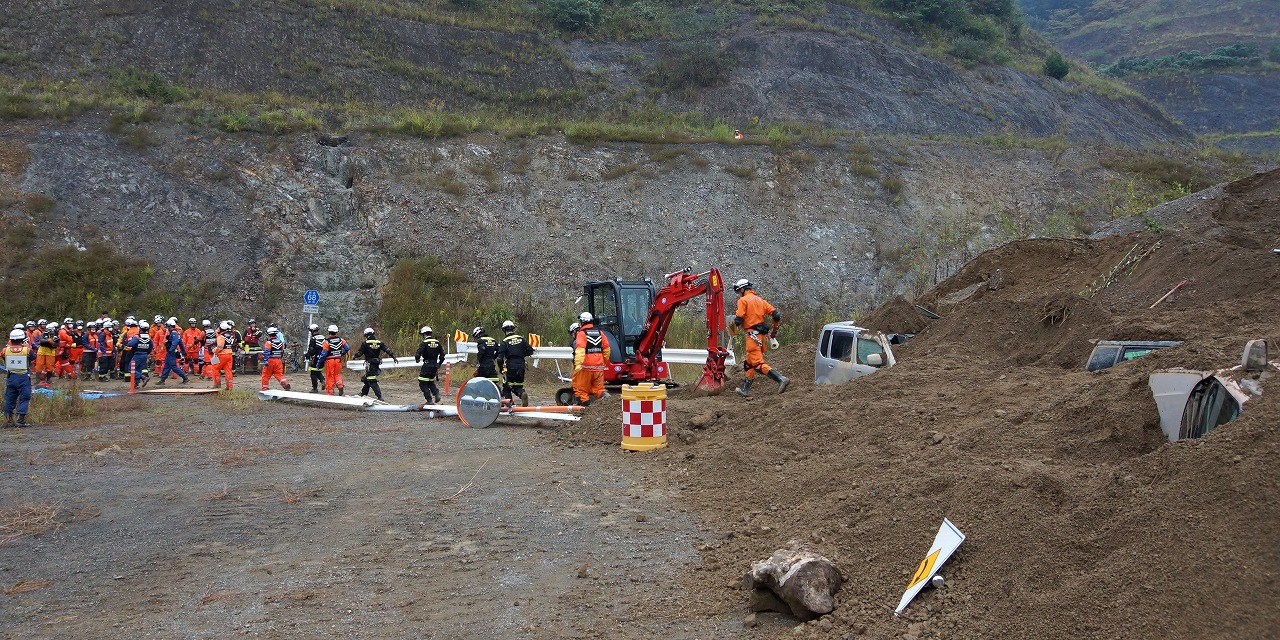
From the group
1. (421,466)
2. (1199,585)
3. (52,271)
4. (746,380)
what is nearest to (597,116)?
(52,271)

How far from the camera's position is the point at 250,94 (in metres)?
38.8

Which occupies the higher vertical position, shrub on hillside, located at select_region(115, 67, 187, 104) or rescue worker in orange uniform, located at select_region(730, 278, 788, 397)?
shrub on hillside, located at select_region(115, 67, 187, 104)

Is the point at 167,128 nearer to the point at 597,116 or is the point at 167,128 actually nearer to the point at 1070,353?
the point at 597,116

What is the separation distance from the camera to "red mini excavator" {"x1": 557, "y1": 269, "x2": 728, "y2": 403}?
15.0 metres

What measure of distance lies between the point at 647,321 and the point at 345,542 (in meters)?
9.50

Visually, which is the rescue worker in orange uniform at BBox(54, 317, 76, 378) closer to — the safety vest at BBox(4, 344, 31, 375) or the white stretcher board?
the safety vest at BBox(4, 344, 31, 375)

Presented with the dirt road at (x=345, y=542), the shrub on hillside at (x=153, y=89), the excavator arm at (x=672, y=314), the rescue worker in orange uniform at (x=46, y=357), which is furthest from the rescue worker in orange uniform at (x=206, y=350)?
the excavator arm at (x=672, y=314)

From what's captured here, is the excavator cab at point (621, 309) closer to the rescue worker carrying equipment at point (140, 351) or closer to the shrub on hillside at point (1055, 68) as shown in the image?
the rescue worker carrying equipment at point (140, 351)

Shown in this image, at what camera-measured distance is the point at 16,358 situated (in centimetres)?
1540

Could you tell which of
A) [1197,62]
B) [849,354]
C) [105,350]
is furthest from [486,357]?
[1197,62]

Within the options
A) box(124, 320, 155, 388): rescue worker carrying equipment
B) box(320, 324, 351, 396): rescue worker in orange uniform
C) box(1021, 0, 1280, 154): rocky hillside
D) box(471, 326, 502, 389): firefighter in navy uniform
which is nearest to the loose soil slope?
box(471, 326, 502, 389): firefighter in navy uniform

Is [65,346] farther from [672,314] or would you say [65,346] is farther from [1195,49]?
[1195,49]

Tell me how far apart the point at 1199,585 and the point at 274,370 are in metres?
19.8

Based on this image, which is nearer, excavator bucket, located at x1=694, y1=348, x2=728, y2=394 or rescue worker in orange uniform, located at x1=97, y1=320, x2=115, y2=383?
excavator bucket, located at x1=694, y1=348, x2=728, y2=394
